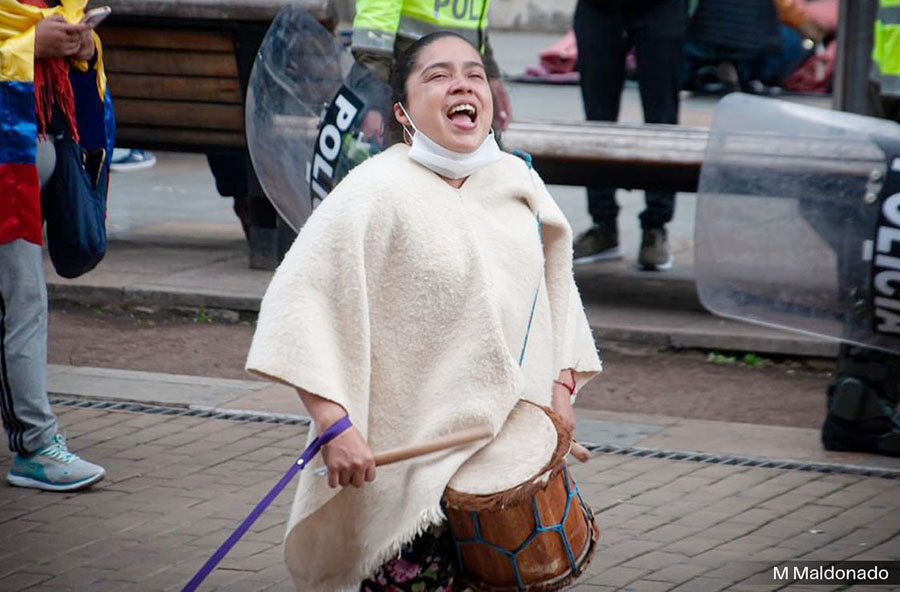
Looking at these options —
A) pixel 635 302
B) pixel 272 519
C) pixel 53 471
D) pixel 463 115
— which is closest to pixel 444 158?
pixel 463 115

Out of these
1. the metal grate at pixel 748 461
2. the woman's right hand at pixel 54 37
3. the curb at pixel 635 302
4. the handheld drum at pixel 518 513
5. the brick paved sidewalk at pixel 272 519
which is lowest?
the curb at pixel 635 302

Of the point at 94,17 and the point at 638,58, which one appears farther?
the point at 638,58

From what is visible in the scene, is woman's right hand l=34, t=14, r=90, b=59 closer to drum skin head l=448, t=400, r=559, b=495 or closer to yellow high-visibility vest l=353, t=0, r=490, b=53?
yellow high-visibility vest l=353, t=0, r=490, b=53

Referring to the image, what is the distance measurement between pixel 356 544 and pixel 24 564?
4.85 ft

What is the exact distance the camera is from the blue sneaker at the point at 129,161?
11.8 meters

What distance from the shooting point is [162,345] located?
707cm

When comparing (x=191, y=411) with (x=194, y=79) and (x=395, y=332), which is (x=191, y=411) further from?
(x=395, y=332)

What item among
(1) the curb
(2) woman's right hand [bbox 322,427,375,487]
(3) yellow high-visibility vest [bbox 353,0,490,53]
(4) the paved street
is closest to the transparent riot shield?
(4) the paved street

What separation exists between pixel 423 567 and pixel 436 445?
0.97 ft

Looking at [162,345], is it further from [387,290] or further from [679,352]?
[387,290]

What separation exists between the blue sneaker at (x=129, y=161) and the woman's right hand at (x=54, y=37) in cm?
688

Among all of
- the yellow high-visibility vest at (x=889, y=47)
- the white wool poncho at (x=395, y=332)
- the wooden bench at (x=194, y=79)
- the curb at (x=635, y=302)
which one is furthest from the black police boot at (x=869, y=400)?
the wooden bench at (x=194, y=79)

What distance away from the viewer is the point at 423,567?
321cm

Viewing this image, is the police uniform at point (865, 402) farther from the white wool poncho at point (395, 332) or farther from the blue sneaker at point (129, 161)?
the blue sneaker at point (129, 161)
